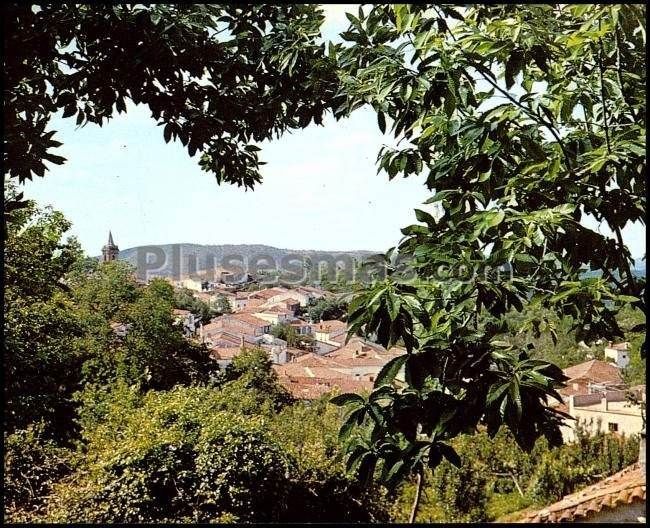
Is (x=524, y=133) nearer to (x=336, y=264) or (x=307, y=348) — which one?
(x=336, y=264)

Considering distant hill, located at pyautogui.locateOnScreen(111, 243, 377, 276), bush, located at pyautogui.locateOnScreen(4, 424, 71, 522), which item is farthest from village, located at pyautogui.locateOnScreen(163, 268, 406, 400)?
bush, located at pyautogui.locateOnScreen(4, 424, 71, 522)

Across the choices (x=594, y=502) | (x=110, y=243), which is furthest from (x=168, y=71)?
(x=594, y=502)

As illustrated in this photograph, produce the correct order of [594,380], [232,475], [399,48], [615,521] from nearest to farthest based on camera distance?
[399,48], [615,521], [594,380], [232,475]

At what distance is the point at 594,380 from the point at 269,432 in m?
1.77

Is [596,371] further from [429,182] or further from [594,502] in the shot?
[429,182]

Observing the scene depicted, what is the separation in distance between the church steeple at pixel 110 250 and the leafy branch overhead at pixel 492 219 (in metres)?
0.97

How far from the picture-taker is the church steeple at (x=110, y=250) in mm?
1806

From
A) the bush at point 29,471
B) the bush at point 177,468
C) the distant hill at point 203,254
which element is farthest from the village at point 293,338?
the bush at point 29,471

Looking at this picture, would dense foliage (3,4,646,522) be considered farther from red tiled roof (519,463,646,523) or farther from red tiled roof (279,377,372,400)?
red tiled roof (519,463,646,523)

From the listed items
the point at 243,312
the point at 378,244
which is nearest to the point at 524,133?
the point at 378,244

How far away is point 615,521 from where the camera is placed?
1229mm

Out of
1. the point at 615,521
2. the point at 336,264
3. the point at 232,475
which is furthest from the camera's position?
the point at 232,475

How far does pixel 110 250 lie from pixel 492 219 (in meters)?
1.29
